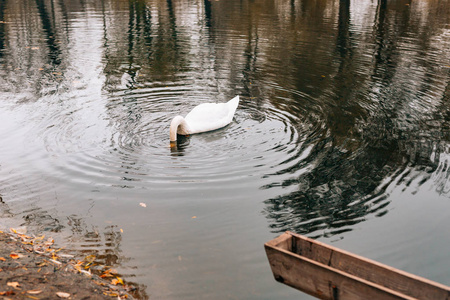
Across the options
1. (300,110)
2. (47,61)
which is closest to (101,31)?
→ (47,61)

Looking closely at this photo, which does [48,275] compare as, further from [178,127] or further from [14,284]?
[178,127]

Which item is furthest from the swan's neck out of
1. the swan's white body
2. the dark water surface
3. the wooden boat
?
the wooden boat

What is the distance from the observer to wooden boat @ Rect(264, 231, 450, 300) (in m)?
4.01

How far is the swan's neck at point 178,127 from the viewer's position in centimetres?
1005

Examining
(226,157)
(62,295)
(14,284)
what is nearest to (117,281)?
(62,295)

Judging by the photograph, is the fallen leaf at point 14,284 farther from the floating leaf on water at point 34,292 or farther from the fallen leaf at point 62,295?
the fallen leaf at point 62,295

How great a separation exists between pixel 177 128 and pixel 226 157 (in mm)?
1645

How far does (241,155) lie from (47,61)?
10869 millimetres

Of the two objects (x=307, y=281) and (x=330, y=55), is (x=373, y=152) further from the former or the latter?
(x=330, y=55)

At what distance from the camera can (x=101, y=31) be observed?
23.3 m

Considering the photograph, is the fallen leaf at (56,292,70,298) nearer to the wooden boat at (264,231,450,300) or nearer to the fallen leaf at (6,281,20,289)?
the fallen leaf at (6,281,20,289)

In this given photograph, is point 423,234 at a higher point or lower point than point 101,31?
lower

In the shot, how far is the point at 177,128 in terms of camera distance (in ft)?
34.1

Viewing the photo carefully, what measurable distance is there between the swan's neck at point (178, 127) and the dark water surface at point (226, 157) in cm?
27
